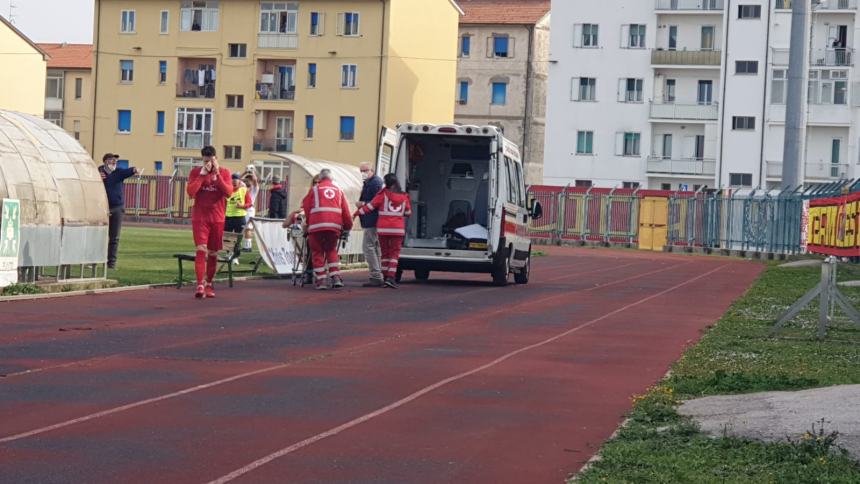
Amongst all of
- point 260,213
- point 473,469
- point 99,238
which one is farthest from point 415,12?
point 473,469

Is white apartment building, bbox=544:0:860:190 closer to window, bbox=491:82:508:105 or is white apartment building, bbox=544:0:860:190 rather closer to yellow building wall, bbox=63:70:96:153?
window, bbox=491:82:508:105

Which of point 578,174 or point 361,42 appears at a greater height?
point 361,42

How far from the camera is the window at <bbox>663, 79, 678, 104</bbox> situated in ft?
276

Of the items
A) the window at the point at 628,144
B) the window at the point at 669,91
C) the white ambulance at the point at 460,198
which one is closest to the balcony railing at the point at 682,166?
the window at the point at 628,144

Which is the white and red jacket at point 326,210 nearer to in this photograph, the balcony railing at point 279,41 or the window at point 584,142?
the balcony railing at point 279,41

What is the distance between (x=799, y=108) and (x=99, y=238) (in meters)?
28.5

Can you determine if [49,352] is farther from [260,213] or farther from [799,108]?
[260,213]

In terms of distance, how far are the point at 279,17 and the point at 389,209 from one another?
186 ft

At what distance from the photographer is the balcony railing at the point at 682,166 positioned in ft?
271

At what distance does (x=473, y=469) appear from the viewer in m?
8.63

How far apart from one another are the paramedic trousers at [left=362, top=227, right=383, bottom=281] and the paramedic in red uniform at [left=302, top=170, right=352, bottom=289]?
4.04 ft

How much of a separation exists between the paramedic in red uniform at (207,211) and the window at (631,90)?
6514 centimetres

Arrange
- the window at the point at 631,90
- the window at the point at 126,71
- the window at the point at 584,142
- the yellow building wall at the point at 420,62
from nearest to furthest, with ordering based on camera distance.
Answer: the yellow building wall at the point at 420,62
the window at the point at 126,71
the window at the point at 631,90
the window at the point at 584,142

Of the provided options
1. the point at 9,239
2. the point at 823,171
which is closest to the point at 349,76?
the point at 823,171
